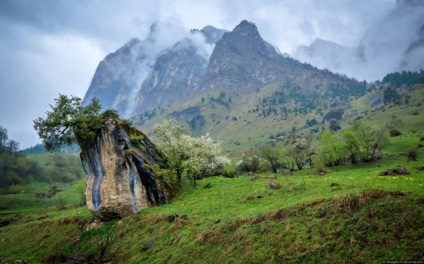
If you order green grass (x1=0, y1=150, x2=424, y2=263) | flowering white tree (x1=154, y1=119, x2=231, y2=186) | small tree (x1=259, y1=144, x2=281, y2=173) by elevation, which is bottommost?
green grass (x1=0, y1=150, x2=424, y2=263)

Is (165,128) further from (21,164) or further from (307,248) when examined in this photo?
(21,164)

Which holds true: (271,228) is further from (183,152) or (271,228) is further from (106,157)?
(183,152)

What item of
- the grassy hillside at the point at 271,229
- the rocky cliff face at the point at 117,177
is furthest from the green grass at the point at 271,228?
the rocky cliff face at the point at 117,177

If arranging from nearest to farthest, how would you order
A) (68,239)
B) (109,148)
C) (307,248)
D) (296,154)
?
(307,248) < (68,239) < (109,148) < (296,154)

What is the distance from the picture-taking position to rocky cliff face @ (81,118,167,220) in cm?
3800

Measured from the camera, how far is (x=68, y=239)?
38.2 metres

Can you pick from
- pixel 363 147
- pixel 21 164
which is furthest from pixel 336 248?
pixel 21 164

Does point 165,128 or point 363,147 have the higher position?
point 165,128

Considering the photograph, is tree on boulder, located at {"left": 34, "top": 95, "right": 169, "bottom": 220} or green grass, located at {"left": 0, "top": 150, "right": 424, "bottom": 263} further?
tree on boulder, located at {"left": 34, "top": 95, "right": 169, "bottom": 220}

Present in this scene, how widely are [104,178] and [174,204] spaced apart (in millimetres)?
10895

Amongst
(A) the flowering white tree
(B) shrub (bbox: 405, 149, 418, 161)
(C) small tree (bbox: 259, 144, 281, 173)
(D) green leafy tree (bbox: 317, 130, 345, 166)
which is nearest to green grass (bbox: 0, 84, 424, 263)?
(A) the flowering white tree

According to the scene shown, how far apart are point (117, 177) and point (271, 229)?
24603 millimetres

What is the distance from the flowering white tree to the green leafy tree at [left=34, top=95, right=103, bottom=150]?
47.0 feet

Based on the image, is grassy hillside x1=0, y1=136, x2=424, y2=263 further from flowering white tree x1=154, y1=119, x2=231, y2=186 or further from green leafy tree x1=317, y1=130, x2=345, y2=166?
green leafy tree x1=317, y1=130, x2=345, y2=166
